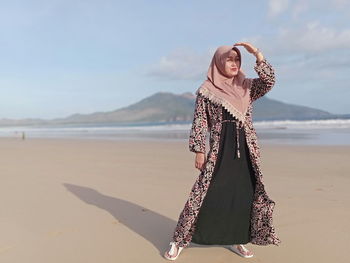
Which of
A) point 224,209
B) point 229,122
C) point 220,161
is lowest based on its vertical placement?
point 224,209

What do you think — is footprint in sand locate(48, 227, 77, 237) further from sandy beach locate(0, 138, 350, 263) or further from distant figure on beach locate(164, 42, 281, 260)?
distant figure on beach locate(164, 42, 281, 260)

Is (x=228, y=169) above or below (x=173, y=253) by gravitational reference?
above

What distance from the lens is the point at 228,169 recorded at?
2977mm

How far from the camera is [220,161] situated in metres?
2.98

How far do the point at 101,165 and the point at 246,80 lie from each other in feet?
20.5

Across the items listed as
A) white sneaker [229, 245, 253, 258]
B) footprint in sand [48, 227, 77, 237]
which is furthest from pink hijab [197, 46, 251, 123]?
footprint in sand [48, 227, 77, 237]

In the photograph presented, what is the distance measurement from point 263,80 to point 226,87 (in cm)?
31

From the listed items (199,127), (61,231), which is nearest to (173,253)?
(199,127)

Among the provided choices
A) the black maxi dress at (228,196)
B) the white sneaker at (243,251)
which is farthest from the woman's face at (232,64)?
the white sneaker at (243,251)

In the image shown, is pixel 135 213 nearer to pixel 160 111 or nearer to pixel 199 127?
pixel 199 127

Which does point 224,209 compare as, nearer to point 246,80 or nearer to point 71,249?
point 246,80

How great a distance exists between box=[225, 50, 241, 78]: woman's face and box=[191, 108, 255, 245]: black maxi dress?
1.03 feet

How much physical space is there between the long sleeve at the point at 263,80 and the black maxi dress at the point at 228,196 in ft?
1.08

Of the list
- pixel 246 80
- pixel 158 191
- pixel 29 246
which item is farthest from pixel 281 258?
pixel 158 191
